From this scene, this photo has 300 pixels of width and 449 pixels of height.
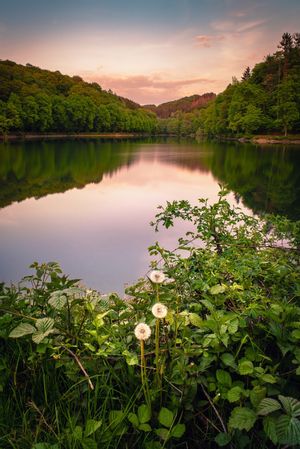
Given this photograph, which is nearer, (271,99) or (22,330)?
(22,330)

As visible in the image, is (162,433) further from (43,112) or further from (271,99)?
(271,99)

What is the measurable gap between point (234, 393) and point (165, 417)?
16.8 inches

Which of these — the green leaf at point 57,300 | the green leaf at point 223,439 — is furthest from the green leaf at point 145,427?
the green leaf at point 57,300

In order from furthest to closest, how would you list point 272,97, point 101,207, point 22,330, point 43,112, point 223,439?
point 272,97
point 43,112
point 101,207
point 22,330
point 223,439

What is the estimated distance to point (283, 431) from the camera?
→ 1.43m

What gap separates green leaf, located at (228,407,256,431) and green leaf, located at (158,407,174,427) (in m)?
0.38

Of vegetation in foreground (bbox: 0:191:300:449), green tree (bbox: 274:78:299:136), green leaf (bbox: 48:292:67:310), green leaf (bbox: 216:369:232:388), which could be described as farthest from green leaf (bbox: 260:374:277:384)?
Result: green tree (bbox: 274:78:299:136)

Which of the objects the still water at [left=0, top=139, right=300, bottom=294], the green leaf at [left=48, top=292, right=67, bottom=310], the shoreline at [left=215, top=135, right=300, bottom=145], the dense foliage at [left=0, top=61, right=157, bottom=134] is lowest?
the still water at [left=0, top=139, right=300, bottom=294]

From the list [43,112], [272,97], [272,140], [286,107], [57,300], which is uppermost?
[272,97]

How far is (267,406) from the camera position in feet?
4.99

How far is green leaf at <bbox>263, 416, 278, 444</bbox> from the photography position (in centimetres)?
152

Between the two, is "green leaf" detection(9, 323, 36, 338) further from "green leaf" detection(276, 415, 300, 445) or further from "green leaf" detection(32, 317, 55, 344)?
"green leaf" detection(276, 415, 300, 445)

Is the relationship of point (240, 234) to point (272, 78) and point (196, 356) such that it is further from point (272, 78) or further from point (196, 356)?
point (272, 78)

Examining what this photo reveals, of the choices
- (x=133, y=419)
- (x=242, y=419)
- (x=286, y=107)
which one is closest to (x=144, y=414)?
(x=133, y=419)
